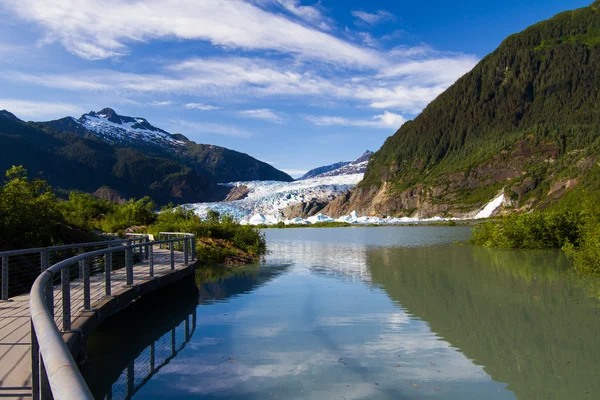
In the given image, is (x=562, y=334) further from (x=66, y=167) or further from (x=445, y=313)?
(x=66, y=167)

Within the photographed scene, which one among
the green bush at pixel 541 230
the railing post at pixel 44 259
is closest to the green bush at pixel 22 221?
the railing post at pixel 44 259

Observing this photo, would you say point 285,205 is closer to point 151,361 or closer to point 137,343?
point 137,343

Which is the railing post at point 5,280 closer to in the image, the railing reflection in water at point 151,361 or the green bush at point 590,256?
the railing reflection in water at point 151,361

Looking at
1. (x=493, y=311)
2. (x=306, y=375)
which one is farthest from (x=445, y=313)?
(x=306, y=375)

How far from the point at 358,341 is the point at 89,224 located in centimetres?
2454

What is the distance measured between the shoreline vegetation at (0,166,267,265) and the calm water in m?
4.20

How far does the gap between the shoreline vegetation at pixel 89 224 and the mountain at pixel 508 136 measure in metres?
88.2

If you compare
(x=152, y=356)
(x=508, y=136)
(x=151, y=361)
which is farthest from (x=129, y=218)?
(x=508, y=136)

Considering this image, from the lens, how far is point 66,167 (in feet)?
630

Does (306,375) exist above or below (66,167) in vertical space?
below

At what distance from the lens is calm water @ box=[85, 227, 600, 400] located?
7.05 metres

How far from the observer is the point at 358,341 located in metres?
9.36

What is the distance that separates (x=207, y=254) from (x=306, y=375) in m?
17.5

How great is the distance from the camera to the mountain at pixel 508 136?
408 feet
